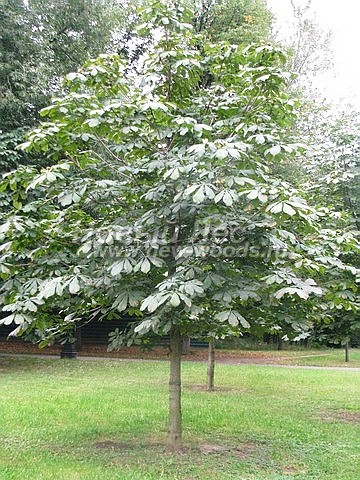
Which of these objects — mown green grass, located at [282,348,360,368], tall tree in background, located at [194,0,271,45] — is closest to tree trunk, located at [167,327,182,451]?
mown green grass, located at [282,348,360,368]

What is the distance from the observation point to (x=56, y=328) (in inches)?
224

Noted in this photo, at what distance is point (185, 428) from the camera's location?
675 cm

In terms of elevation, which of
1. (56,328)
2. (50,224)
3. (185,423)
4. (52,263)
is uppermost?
(50,224)

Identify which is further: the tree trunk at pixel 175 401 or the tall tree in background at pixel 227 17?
the tall tree in background at pixel 227 17

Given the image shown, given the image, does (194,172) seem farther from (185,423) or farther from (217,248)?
(185,423)

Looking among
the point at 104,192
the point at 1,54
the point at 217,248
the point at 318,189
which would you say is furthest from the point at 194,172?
the point at 1,54

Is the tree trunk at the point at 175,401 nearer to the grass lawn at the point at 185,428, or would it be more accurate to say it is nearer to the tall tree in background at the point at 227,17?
the grass lawn at the point at 185,428

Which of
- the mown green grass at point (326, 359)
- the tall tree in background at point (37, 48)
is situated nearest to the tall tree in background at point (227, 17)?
the tall tree in background at point (37, 48)

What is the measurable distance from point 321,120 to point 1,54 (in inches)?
269

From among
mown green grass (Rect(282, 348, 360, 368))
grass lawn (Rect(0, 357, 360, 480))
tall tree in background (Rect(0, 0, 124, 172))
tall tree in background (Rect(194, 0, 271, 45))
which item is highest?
tall tree in background (Rect(194, 0, 271, 45))

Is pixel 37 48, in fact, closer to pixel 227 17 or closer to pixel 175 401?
pixel 227 17

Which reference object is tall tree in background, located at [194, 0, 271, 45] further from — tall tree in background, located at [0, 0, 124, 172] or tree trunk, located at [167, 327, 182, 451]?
tree trunk, located at [167, 327, 182, 451]

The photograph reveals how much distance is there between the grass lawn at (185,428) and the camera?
506 cm

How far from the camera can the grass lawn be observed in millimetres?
5059
